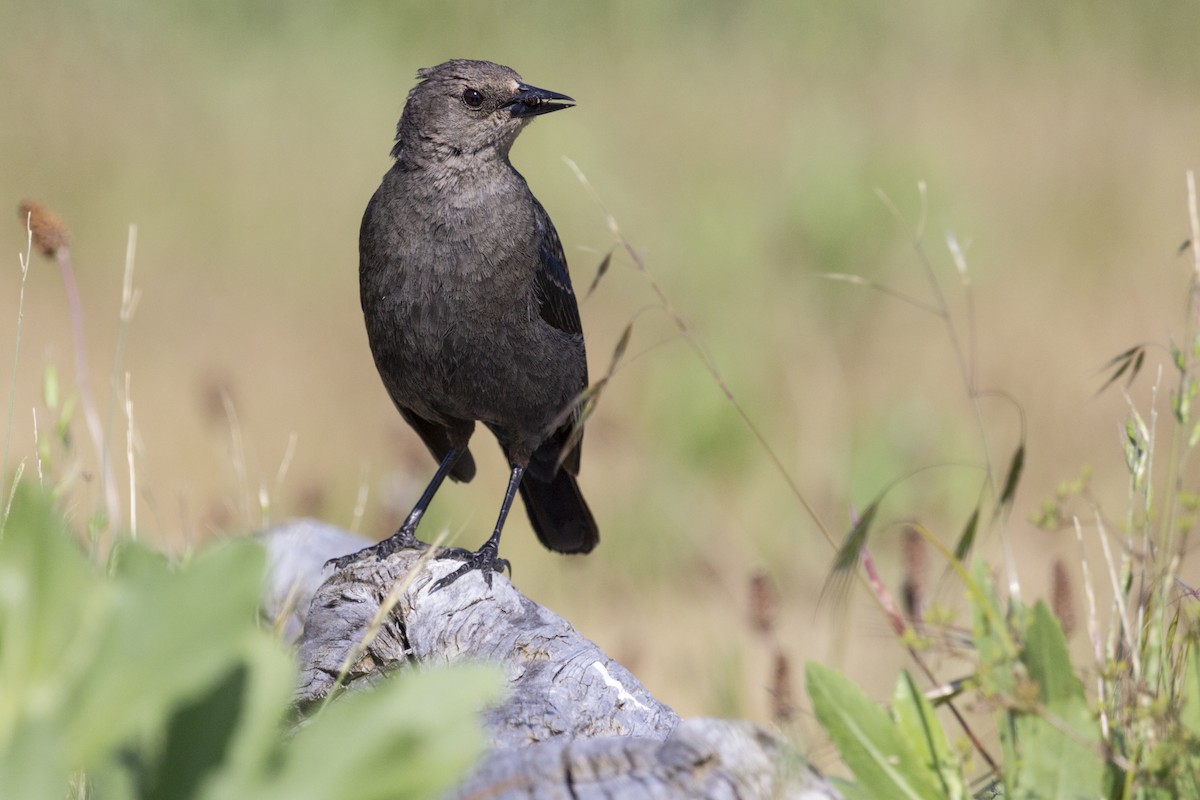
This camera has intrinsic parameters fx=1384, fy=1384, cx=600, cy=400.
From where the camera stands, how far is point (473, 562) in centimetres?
357

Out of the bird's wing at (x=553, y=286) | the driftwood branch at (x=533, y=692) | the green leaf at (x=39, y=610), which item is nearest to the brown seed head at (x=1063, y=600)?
the driftwood branch at (x=533, y=692)

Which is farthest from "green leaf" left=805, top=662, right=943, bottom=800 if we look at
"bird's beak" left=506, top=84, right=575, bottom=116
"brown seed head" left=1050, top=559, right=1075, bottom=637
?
"bird's beak" left=506, top=84, right=575, bottom=116

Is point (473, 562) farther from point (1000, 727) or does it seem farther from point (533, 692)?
point (1000, 727)

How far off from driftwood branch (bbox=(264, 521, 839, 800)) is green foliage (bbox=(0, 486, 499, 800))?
0.33 meters

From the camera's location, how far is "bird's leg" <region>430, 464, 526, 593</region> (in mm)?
3064

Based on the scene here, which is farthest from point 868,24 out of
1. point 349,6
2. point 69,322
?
point 69,322

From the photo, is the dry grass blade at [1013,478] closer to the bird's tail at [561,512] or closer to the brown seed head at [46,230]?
the brown seed head at [46,230]

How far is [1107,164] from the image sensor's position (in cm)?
1018

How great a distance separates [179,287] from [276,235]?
805 millimetres

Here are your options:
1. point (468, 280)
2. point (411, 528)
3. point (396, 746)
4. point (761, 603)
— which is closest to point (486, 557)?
point (411, 528)

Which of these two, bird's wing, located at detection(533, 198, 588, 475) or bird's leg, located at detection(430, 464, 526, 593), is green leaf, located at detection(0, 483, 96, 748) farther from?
bird's wing, located at detection(533, 198, 588, 475)

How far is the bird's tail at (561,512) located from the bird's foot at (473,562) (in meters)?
0.67

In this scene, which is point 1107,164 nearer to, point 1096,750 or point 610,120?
point 610,120

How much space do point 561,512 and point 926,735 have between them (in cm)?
319
